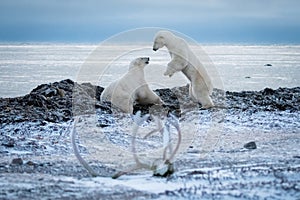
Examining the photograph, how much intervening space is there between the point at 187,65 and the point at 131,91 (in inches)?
56.3

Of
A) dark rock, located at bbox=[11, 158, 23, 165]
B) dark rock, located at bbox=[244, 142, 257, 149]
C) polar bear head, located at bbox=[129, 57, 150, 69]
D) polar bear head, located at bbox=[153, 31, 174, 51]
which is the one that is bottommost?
dark rock, located at bbox=[11, 158, 23, 165]

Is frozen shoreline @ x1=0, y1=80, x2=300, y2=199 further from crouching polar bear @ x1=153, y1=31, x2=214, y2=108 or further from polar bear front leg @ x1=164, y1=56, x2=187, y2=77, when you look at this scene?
polar bear front leg @ x1=164, y1=56, x2=187, y2=77

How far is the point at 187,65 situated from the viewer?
13.5 metres

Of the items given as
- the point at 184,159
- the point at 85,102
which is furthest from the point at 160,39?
the point at 184,159

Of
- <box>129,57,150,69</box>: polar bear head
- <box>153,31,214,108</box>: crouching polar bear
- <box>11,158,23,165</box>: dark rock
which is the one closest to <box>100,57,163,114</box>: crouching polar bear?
<box>129,57,150,69</box>: polar bear head

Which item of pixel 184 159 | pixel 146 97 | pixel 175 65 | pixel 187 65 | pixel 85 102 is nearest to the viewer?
pixel 184 159

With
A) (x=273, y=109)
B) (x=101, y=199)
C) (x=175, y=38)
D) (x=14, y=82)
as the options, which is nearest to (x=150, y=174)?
(x=101, y=199)

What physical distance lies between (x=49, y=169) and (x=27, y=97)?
22.5 feet

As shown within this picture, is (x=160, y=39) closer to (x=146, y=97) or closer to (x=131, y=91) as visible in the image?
(x=131, y=91)

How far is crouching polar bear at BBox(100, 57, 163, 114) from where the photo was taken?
516 inches

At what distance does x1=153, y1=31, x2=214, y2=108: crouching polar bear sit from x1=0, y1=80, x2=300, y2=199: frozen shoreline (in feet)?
1.73

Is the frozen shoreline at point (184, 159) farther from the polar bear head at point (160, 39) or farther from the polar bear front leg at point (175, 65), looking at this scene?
the polar bear head at point (160, 39)

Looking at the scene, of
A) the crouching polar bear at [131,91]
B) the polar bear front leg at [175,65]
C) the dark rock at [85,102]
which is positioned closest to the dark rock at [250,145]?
the dark rock at [85,102]

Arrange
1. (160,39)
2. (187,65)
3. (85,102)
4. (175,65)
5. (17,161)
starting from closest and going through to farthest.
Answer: (17,161) → (160,39) → (175,65) → (187,65) → (85,102)
